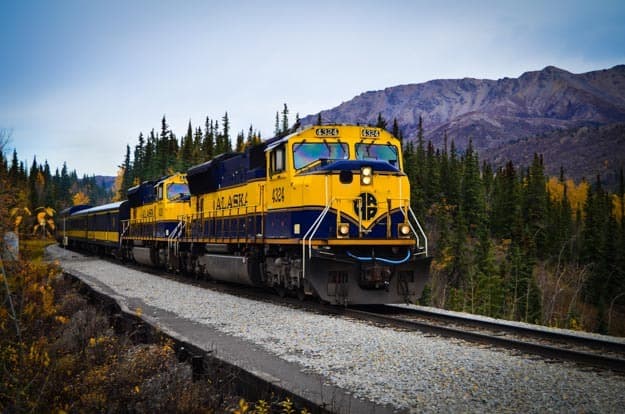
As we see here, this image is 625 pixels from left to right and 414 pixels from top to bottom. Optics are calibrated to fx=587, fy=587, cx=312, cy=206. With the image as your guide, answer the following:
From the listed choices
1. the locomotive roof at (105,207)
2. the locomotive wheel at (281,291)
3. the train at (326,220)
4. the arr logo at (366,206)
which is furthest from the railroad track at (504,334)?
the locomotive roof at (105,207)

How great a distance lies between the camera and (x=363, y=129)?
48.3 feet

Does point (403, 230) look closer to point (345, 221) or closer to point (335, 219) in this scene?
point (345, 221)

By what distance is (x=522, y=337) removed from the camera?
9.91 m

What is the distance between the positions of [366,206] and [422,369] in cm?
642

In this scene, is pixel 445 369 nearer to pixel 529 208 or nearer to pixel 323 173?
pixel 323 173

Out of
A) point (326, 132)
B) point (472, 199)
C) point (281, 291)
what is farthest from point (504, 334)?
point (472, 199)

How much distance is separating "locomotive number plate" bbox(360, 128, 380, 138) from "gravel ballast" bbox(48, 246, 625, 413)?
500 centimetres

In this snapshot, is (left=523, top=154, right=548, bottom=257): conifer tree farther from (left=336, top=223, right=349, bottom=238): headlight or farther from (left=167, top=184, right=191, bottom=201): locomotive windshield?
(left=336, top=223, right=349, bottom=238): headlight

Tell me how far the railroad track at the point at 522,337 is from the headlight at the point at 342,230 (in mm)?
1675

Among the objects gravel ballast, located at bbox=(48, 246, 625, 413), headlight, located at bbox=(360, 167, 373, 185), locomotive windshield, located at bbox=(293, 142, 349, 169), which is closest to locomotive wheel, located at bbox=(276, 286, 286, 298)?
gravel ballast, located at bbox=(48, 246, 625, 413)

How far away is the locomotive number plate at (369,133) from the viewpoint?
14750mm

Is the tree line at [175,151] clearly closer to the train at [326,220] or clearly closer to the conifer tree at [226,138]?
the conifer tree at [226,138]

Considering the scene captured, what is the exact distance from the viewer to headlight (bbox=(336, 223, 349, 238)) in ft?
42.9

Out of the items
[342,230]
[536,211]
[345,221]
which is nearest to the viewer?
[342,230]
